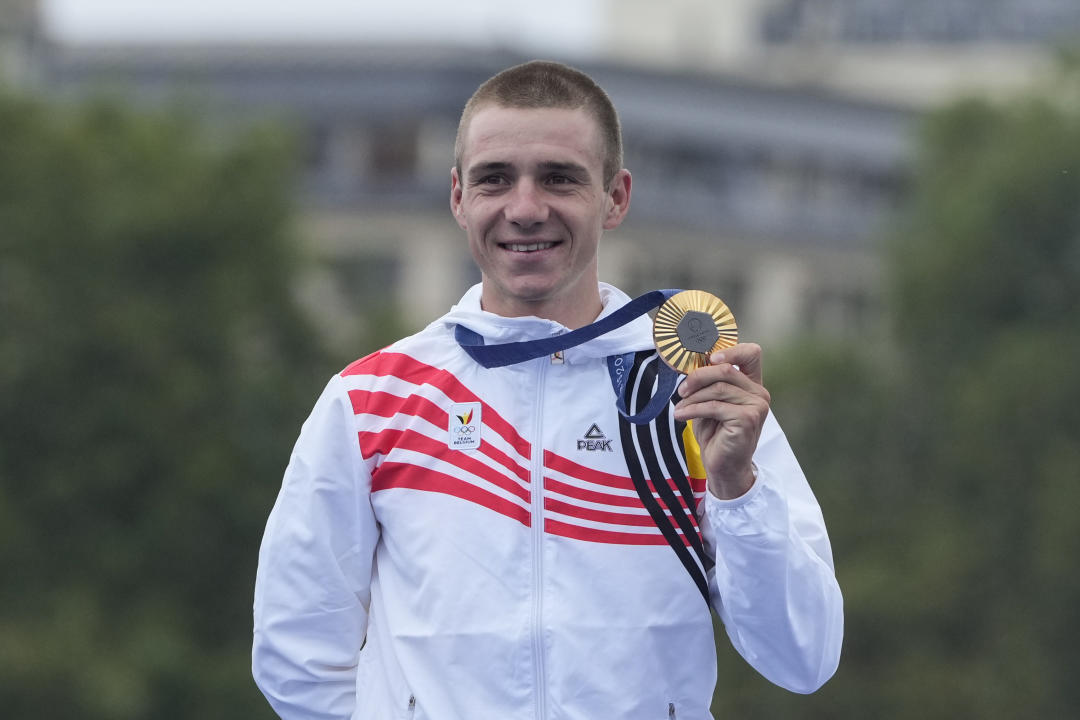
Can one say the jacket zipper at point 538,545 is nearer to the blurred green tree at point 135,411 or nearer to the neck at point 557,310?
the neck at point 557,310

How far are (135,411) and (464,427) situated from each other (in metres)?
24.6

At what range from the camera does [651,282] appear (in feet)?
205

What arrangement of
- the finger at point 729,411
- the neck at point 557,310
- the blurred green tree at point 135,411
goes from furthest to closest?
1. the blurred green tree at point 135,411
2. the neck at point 557,310
3. the finger at point 729,411

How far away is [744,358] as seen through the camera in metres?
4.92

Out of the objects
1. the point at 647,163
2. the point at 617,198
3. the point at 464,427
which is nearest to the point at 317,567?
the point at 464,427

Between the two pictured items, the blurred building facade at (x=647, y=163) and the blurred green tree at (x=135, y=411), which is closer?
the blurred green tree at (x=135, y=411)

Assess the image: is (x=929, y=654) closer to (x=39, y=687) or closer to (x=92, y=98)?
(x=39, y=687)

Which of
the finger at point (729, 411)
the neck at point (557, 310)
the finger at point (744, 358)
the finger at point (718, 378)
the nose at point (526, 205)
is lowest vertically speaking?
the finger at point (729, 411)

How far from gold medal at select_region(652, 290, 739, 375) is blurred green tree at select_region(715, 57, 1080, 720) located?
2632cm

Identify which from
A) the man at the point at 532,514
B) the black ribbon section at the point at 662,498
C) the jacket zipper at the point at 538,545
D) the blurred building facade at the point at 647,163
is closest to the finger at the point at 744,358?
the man at the point at 532,514

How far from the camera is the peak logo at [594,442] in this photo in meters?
5.22

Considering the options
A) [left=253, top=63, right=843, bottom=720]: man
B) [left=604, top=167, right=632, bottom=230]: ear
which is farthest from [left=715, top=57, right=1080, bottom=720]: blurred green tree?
[left=253, top=63, right=843, bottom=720]: man

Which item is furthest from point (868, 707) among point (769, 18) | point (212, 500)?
point (769, 18)

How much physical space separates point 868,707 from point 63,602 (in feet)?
42.2
